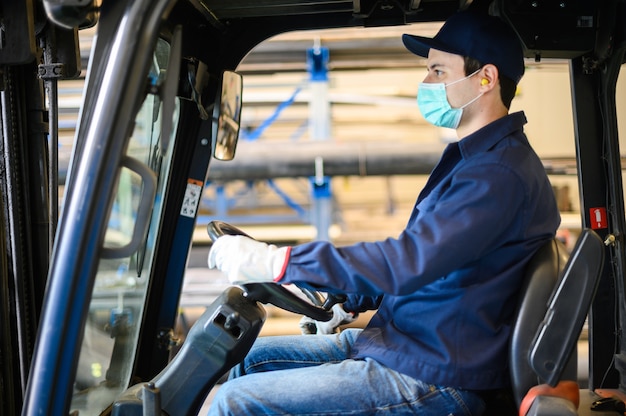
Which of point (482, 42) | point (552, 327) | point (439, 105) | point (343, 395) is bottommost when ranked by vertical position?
point (343, 395)

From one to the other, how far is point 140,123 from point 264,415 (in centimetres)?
109

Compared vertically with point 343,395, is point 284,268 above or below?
above

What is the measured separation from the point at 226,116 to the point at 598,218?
5.94ft

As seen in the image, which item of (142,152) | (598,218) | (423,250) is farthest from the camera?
(598,218)

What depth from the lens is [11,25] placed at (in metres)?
2.36

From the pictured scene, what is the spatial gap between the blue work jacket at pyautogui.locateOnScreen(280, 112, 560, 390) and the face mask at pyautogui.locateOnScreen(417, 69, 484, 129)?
6.7 inches

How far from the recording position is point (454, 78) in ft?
8.16

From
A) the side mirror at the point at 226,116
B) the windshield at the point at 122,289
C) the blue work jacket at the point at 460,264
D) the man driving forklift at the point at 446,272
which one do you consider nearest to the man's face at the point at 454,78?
the man driving forklift at the point at 446,272

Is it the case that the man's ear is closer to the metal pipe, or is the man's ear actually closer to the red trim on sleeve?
the red trim on sleeve

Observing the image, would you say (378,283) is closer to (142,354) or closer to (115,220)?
(115,220)

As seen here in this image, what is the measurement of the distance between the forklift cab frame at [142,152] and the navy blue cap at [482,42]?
33 cm

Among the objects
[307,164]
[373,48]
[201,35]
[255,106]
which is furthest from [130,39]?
[255,106]

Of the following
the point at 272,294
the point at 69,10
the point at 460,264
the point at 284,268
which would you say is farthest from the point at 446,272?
the point at 69,10

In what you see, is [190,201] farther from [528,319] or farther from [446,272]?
[528,319]
